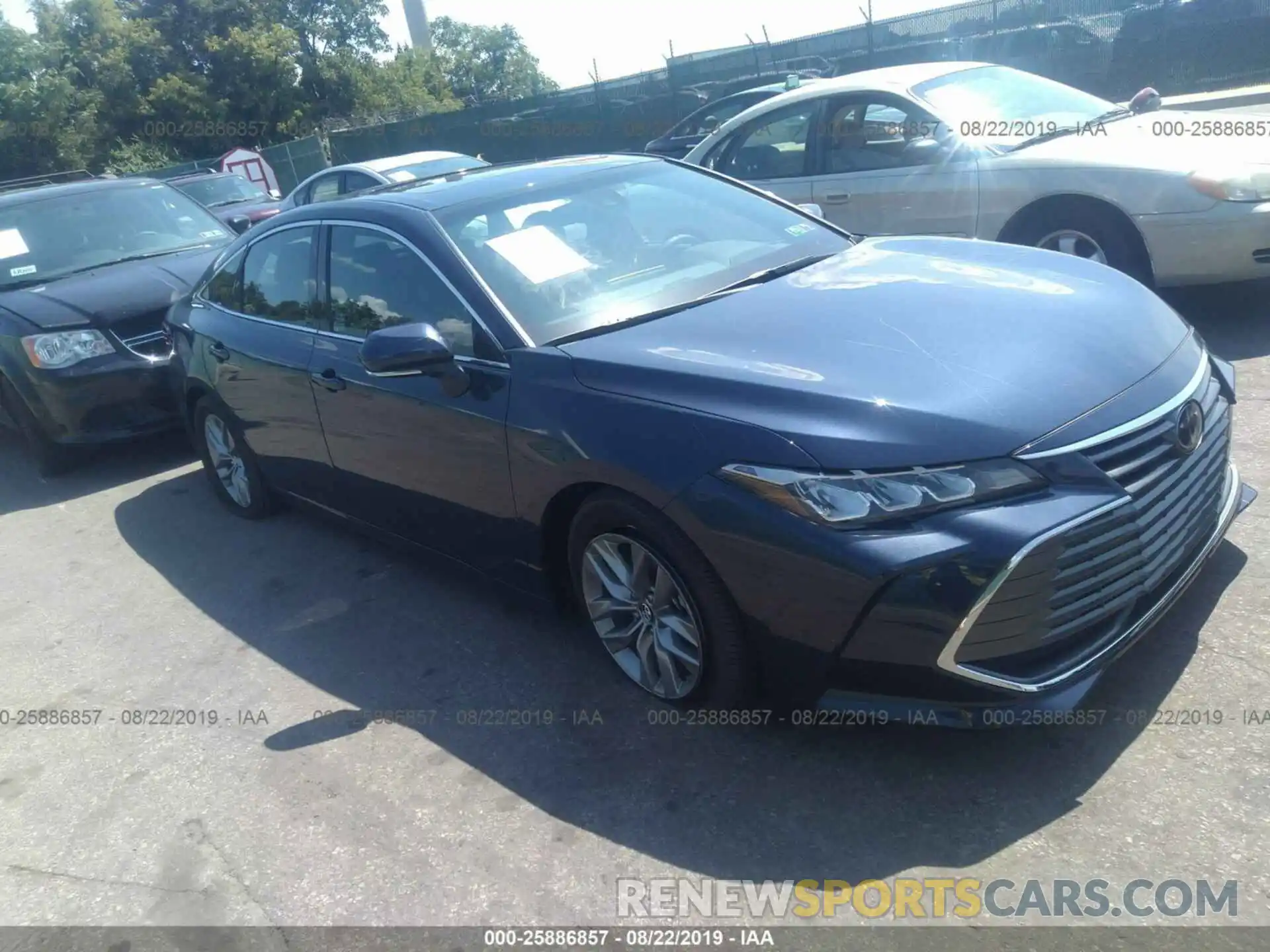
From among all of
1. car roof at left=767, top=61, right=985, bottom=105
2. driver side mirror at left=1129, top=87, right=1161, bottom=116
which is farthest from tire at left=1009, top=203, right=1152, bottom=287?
driver side mirror at left=1129, top=87, right=1161, bottom=116

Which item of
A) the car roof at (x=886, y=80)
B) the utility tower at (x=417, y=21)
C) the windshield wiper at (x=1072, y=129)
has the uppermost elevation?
the utility tower at (x=417, y=21)

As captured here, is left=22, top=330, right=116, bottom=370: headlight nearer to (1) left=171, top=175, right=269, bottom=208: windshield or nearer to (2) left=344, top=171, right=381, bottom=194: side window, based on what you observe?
(2) left=344, top=171, right=381, bottom=194: side window

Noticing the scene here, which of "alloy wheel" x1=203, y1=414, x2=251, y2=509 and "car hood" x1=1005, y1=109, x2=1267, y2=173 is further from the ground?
"car hood" x1=1005, y1=109, x2=1267, y2=173

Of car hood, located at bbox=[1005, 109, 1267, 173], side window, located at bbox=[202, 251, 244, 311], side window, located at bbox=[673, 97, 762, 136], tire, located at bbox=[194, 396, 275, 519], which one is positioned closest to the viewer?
side window, located at bbox=[202, 251, 244, 311]

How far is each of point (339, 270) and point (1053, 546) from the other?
3.12m

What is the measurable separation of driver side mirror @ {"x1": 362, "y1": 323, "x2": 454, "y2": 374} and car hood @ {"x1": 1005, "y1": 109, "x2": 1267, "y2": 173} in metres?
4.24

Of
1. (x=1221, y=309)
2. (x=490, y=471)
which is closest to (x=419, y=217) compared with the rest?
(x=490, y=471)

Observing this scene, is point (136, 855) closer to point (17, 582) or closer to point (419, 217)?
point (419, 217)

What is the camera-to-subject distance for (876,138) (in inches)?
286

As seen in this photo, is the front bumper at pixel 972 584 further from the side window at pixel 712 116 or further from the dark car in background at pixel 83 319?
the side window at pixel 712 116

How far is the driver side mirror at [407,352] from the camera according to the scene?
373 centimetres

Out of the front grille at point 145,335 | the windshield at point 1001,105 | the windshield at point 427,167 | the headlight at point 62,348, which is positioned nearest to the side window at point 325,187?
the windshield at point 427,167

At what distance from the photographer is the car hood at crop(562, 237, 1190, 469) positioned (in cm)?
295

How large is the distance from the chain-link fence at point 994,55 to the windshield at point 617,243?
15.4 m
